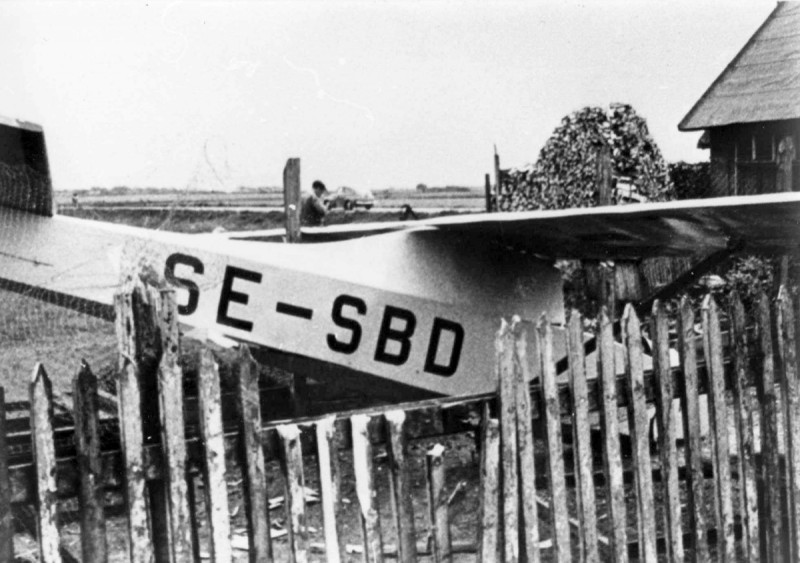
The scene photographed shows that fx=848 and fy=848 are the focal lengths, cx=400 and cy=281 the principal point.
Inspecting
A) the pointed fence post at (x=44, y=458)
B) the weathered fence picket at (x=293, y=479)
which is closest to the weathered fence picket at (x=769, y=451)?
the weathered fence picket at (x=293, y=479)

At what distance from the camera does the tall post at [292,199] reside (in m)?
7.82

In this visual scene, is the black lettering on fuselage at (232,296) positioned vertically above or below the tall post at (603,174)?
below

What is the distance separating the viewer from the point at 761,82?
15211mm

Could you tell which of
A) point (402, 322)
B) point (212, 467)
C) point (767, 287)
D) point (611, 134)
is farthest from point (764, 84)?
point (212, 467)

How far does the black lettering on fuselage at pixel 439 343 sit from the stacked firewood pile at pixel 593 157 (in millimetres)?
7738

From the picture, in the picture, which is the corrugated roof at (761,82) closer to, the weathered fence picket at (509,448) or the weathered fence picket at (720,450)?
the weathered fence picket at (720,450)

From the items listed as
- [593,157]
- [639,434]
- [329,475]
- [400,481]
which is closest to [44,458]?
[329,475]

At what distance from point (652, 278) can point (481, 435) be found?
33.0ft

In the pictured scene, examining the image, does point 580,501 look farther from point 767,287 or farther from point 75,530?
point 767,287

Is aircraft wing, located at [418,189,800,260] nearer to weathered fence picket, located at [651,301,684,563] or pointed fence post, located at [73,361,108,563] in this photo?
weathered fence picket, located at [651,301,684,563]

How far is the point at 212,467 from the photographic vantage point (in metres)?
2.81

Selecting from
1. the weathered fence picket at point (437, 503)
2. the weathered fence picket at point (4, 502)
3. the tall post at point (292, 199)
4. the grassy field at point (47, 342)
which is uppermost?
the tall post at point (292, 199)

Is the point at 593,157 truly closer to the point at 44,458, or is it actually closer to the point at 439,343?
the point at 439,343

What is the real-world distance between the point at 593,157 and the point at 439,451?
11.6 metres
